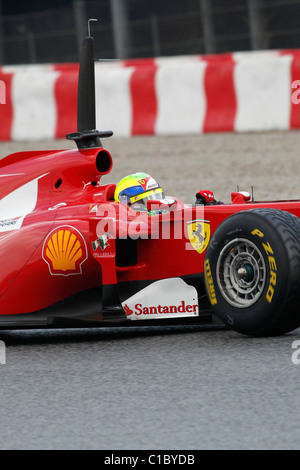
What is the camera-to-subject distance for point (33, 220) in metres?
5.88

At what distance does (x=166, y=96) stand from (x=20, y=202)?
8891 millimetres

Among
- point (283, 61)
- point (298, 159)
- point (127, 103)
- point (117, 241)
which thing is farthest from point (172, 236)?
point (127, 103)

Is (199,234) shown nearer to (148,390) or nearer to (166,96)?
(148,390)

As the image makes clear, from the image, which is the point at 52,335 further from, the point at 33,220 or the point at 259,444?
the point at 259,444

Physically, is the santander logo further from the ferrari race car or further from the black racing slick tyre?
the black racing slick tyre

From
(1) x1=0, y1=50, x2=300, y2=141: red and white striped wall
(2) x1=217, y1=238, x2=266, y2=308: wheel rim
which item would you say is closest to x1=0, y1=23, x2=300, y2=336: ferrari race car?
(2) x1=217, y1=238, x2=266, y2=308: wheel rim

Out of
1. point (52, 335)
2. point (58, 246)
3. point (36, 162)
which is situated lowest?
point (52, 335)

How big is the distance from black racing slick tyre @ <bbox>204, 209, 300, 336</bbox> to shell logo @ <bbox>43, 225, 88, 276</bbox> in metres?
0.70

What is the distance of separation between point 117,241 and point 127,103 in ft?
31.8

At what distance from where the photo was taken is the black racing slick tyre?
4.98 meters

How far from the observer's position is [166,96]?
14820mm

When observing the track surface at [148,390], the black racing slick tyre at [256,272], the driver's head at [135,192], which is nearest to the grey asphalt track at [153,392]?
the track surface at [148,390]

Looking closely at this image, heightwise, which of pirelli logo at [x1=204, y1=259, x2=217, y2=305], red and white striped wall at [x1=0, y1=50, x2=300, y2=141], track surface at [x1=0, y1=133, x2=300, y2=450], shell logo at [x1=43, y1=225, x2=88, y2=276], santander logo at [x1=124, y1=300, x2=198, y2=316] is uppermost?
red and white striped wall at [x1=0, y1=50, x2=300, y2=141]

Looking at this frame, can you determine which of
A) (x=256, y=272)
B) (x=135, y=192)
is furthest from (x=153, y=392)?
(x=135, y=192)
